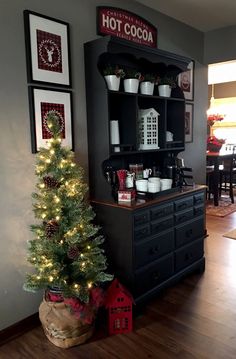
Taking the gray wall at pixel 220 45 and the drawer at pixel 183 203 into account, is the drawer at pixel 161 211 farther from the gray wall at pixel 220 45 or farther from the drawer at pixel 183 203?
the gray wall at pixel 220 45

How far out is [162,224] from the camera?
2459 millimetres

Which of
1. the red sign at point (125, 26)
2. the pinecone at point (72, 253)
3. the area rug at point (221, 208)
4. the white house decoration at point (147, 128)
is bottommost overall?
the area rug at point (221, 208)

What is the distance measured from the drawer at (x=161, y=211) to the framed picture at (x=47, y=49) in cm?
117

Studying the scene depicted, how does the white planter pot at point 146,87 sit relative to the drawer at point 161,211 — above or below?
above

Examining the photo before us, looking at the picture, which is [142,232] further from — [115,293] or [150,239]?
[115,293]

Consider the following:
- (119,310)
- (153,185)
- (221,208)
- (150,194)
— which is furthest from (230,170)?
(119,310)

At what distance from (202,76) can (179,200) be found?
6.09 ft

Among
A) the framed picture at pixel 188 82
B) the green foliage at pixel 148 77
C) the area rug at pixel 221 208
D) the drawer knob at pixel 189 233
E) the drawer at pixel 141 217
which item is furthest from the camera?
the area rug at pixel 221 208

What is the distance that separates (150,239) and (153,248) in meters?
0.09

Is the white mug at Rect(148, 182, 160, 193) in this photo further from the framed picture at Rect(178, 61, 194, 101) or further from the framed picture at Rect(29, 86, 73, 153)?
the framed picture at Rect(178, 61, 194, 101)

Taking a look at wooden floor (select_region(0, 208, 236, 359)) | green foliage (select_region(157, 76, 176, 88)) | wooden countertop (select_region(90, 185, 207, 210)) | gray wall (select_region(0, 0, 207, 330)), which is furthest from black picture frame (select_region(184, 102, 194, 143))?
wooden floor (select_region(0, 208, 236, 359))

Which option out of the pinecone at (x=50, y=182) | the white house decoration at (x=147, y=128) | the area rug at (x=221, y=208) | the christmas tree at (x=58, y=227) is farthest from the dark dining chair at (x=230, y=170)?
the pinecone at (x=50, y=182)

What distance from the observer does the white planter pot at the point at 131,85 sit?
2.44 meters

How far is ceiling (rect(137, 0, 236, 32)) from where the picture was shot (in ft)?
9.15
